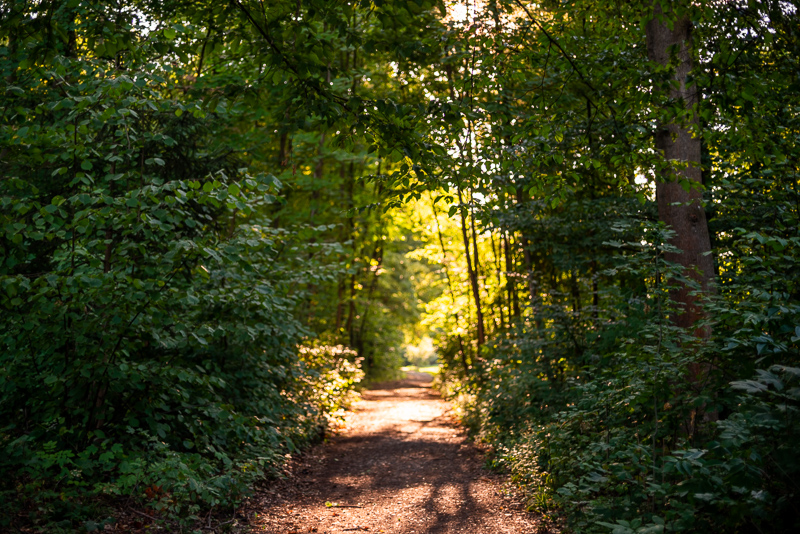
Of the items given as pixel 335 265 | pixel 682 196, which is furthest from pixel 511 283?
pixel 682 196

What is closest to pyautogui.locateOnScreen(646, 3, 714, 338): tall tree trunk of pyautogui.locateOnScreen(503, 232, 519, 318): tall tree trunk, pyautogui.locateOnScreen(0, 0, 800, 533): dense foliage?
pyautogui.locateOnScreen(0, 0, 800, 533): dense foliage

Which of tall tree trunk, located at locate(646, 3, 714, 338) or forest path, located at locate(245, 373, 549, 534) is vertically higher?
tall tree trunk, located at locate(646, 3, 714, 338)

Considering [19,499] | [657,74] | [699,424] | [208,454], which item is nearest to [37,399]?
[19,499]

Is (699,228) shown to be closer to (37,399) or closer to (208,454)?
(208,454)

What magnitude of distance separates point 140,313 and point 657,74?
563cm

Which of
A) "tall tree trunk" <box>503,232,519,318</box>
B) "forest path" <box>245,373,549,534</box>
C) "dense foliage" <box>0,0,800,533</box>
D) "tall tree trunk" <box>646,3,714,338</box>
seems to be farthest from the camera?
"tall tree trunk" <box>503,232,519,318</box>

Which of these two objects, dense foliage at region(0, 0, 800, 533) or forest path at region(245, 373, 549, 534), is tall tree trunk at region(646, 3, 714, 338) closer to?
dense foliage at region(0, 0, 800, 533)

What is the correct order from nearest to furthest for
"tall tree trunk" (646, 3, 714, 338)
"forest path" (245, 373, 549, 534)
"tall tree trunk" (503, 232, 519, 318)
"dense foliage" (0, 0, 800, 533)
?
"dense foliage" (0, 0, 800, 533), "forest path" (245, 373, 549, 534), "tall tree trunk" (646, 3, 714, 338), "tall tree trunk" (503, 232, 519, 318)

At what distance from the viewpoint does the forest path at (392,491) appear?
229 inches

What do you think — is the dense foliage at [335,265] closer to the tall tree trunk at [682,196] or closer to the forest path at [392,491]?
the tall tree trunk at [682,196]

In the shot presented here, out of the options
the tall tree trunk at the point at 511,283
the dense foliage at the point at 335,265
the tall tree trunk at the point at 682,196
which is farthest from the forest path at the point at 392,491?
the tall tree trunk at the point at 511,283

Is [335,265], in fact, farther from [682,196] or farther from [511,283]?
[511,283]

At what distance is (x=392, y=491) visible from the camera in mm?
7305

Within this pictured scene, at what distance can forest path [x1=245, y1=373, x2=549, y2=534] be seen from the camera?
5.82 metres
